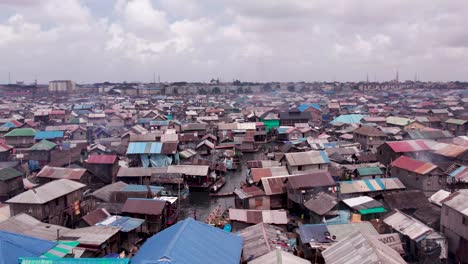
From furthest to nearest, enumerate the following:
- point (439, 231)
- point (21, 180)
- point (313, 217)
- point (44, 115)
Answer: point (44, 115), point (21, 180), point (313, 217), point (439, 231)

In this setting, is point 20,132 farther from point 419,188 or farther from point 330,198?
point 419,188

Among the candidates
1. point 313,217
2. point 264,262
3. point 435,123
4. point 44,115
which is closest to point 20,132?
point 44,115

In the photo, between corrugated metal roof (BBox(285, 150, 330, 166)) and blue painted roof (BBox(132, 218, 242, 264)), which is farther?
corrugated metal roof (BBox(285, 150, 330, 166))

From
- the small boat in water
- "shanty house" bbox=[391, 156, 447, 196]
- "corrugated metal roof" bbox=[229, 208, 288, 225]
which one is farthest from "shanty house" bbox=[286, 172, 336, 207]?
the small boat in water

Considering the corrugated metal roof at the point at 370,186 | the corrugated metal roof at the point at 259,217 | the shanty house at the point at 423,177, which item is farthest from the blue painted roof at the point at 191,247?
the shanty house at the point at 423,177

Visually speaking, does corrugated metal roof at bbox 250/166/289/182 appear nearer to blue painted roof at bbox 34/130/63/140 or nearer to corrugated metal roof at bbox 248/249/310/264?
corrugated metal roof at bbox 248/249/310/264

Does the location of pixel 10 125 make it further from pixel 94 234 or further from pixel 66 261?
pixel 66 261
